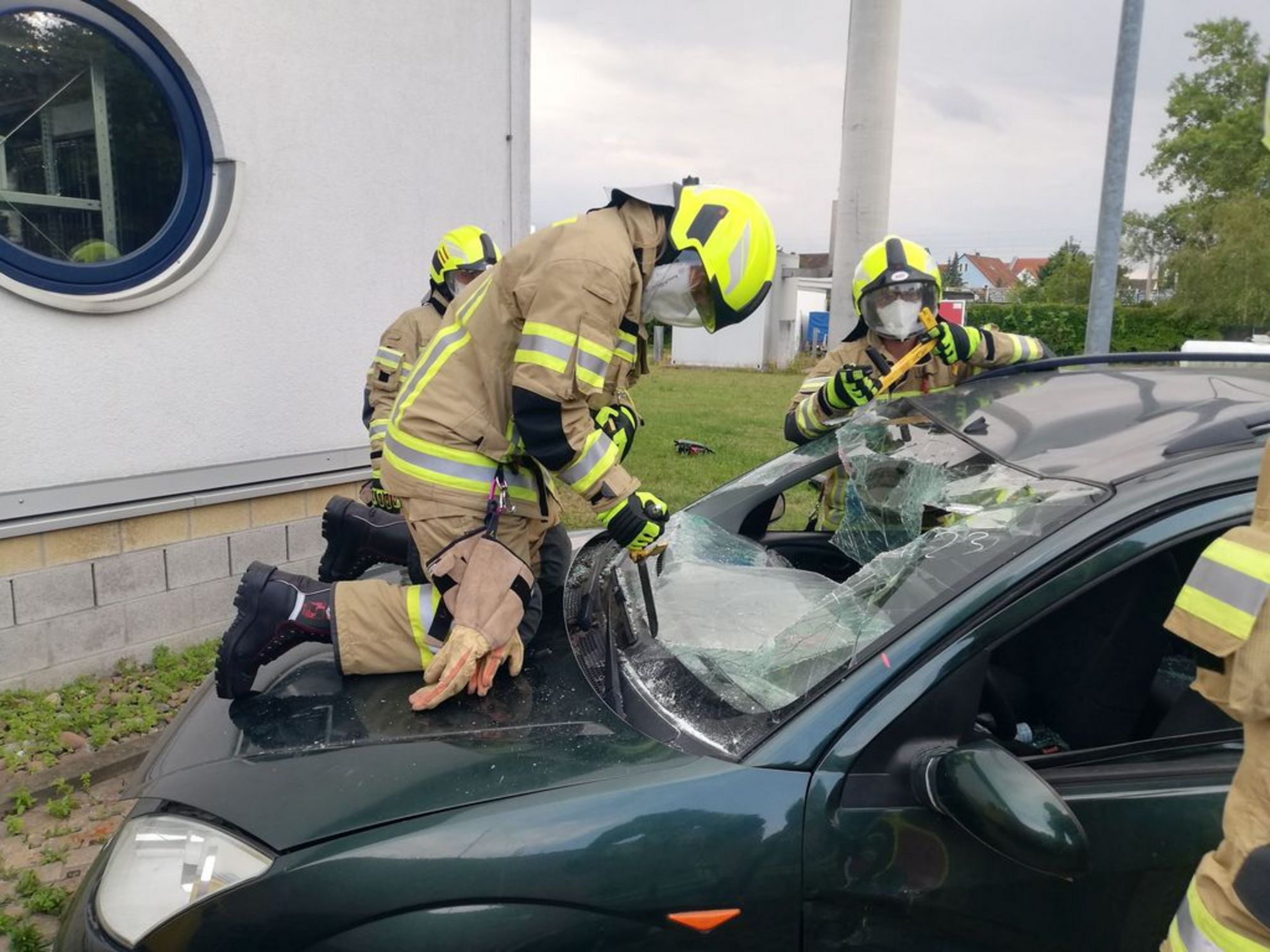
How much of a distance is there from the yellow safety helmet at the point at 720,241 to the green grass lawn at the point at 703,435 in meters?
0.82

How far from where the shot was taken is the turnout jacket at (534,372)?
81.9 inches

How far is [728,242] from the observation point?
→ 2.26m

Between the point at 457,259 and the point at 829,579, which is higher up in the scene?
the point at 457,259

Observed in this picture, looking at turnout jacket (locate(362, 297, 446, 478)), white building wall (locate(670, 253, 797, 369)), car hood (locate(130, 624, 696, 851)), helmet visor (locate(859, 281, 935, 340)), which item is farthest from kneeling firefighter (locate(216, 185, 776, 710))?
white building wall (locate(670, 253, 797, 369))

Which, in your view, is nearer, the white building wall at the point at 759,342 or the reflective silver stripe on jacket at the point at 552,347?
the reflective silver stripe on jacket at the point at 552,347

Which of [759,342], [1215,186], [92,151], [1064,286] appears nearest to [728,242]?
[92,151]

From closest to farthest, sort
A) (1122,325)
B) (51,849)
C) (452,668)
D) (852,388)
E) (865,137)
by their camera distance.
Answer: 1. (452,668)
2. (51,849)
3. (852,388)
4. (865,137)
5. (1122,325)

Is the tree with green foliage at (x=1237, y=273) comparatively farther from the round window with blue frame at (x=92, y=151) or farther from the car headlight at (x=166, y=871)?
the car headlight at (x=166, y=871)

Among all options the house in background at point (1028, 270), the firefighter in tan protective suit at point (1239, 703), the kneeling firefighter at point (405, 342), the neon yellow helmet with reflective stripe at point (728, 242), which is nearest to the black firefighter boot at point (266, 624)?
the kneeling firefighter at point (405, 342)

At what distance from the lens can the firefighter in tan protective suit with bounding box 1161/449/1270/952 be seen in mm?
1068

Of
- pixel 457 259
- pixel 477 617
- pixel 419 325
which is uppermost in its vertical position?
pixel 457 259

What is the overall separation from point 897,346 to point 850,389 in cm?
46

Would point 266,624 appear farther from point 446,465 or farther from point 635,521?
point 635,521

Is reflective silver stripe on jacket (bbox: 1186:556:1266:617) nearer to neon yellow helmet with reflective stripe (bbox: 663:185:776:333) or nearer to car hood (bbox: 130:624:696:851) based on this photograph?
car hood (bbox: 130:624:696:851)
